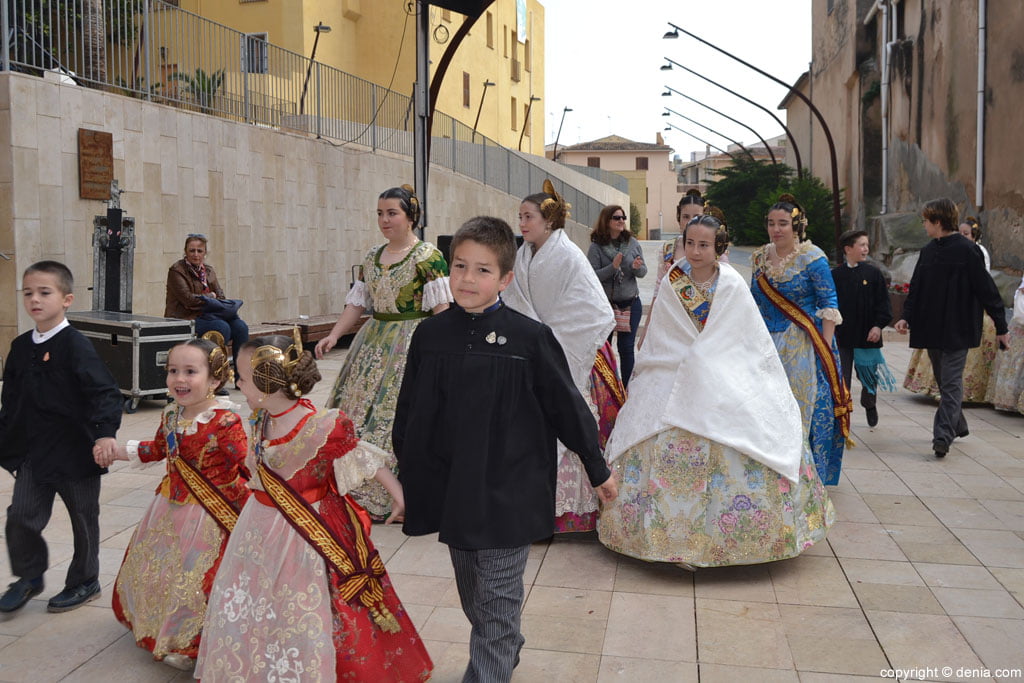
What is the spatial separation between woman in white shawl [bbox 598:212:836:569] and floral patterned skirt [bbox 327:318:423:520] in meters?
1.36

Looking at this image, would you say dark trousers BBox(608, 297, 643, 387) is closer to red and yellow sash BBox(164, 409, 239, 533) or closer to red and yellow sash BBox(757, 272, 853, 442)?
red and yellow sash BBox(757, 272, 853, 442)

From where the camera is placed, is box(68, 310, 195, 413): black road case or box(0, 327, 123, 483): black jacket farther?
box(68, 310, 195, 413): black road case

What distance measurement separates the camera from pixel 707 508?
15.3 ft

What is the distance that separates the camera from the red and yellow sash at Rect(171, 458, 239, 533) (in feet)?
12.3

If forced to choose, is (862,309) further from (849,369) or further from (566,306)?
(566,306)

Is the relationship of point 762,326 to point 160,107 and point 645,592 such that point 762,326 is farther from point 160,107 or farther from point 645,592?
point 160,107

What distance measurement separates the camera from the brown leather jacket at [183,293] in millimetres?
9891

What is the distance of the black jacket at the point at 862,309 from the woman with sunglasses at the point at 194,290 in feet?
18.6

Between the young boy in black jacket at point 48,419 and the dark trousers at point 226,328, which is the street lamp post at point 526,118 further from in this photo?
the young boy in black jacket at point 48,419

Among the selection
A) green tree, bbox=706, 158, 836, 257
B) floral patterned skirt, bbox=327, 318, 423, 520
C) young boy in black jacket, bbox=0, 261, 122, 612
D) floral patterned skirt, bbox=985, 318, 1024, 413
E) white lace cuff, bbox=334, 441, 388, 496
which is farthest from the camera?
green tree, bbox=706, 158, 836, 257

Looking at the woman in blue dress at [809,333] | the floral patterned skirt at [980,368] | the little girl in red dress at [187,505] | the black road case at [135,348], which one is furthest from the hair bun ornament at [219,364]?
the floral patterned skirt at [980,368]

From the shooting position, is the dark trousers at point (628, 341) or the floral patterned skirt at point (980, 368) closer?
the dark trousers at point (628, 341)

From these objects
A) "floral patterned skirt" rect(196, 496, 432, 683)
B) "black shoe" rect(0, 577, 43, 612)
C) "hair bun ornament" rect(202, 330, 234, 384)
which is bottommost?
"black shoe" rect(0, 577, 43, 612)

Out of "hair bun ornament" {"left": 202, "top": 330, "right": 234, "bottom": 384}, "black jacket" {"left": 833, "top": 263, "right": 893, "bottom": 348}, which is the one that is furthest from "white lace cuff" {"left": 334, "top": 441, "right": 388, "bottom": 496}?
"black jacket" {"left": 833, "top": 263, "right": 893, "bottom": 348}
